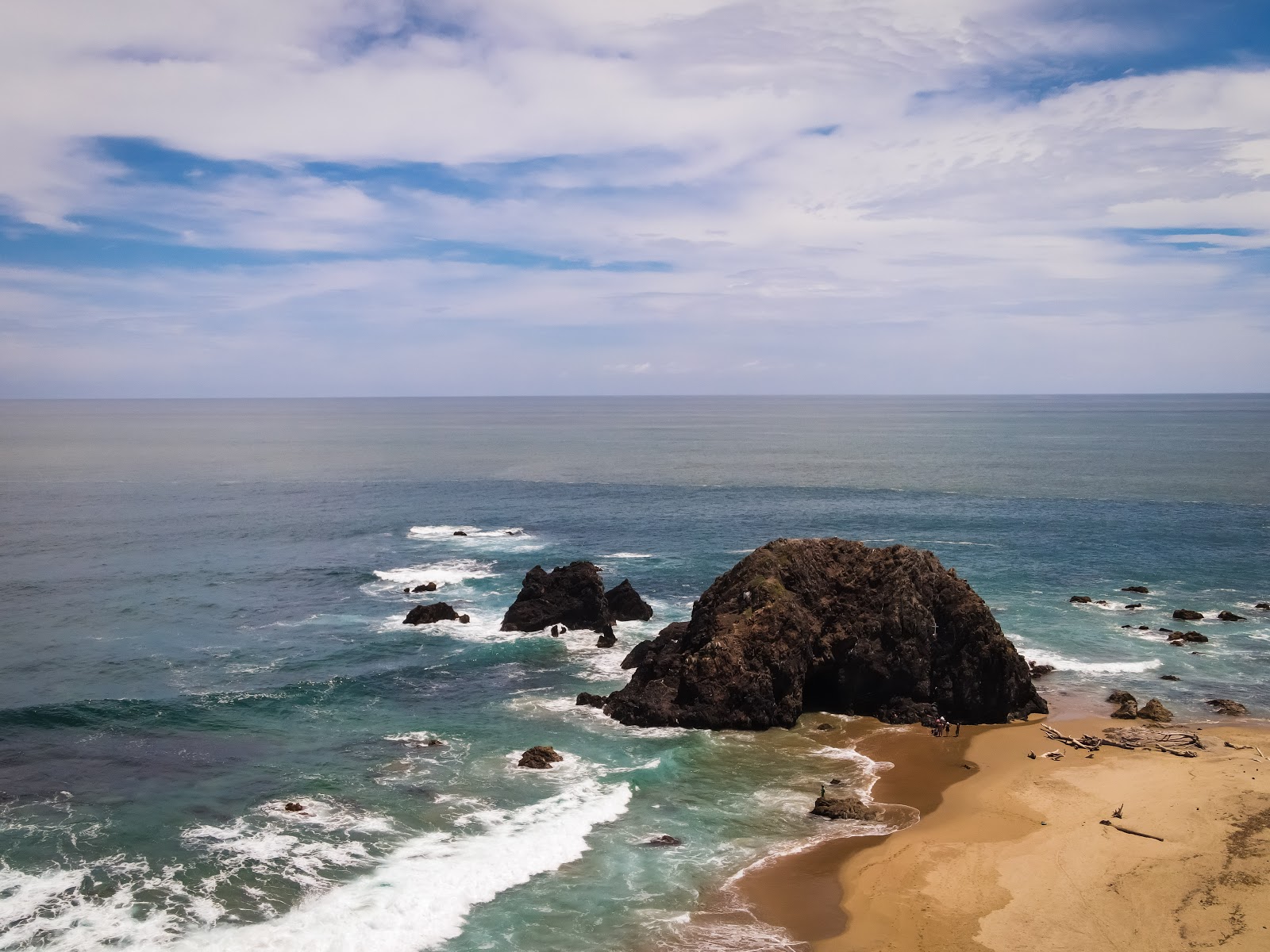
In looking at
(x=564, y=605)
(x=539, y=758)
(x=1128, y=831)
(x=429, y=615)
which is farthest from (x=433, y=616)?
(x=1128, y=831)

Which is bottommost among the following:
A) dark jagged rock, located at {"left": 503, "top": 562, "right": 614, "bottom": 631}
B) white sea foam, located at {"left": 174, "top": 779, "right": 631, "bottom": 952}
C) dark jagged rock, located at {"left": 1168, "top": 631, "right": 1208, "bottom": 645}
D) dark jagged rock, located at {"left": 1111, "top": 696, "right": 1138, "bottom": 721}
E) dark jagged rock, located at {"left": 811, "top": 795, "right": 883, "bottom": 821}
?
white sea foam, located at {"left": 174, "top": 779, "right": 631, "bottom": 952}

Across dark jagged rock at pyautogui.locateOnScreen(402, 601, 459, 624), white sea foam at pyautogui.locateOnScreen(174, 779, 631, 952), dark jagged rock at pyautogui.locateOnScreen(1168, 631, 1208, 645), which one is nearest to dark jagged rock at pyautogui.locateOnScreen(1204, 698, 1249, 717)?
dark jagged rock at pyautogui.locateOnScreen(1168, 631, 1208, 645)

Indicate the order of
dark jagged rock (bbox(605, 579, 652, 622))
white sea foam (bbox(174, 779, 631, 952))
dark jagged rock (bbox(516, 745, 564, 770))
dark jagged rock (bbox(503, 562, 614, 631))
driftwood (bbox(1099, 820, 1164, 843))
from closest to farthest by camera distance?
white sea foam (bbox(174, 779, 631, 952)) → driftwood (bbox(1099, 820, 1164, 843)) → dark jagged rock (bbox(516, 745, 564, 770)) → dark jagged rock (bbox(503, 562, 614, 631)) → dark jagged rock (bbox(605, 579, 652, 622))

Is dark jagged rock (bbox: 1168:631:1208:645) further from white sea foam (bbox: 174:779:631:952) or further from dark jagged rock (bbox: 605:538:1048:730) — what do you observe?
white sea foam (bbox: 174:779:631:952)

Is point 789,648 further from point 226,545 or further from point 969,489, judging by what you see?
point 969,489

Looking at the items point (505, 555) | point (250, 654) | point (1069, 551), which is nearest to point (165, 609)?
point (250, 654)

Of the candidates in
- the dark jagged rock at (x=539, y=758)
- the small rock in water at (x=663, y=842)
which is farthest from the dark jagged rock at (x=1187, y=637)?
the dark jagged rock at (x=539, y=758)

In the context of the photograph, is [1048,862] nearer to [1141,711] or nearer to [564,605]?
[1141,711]
